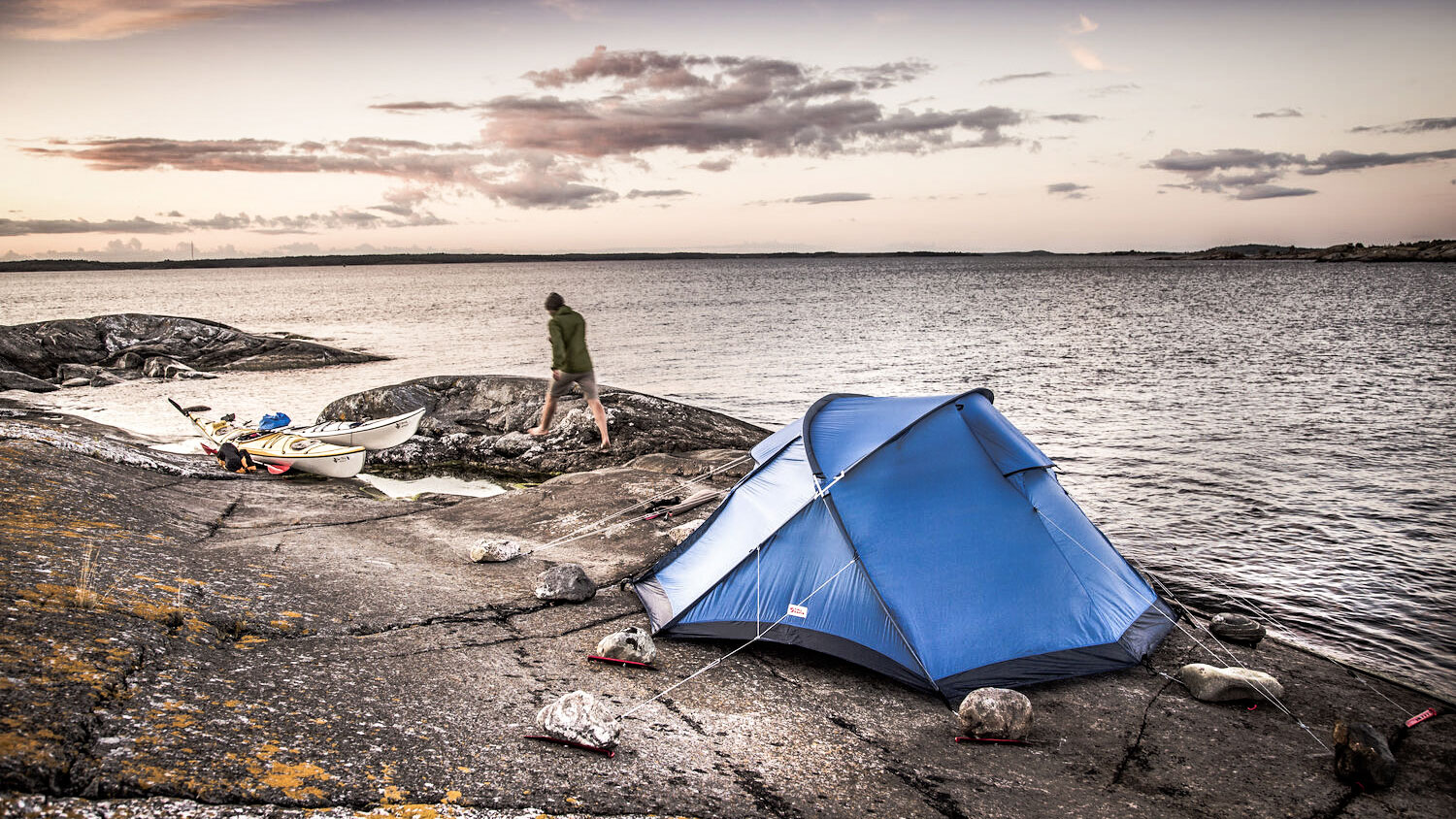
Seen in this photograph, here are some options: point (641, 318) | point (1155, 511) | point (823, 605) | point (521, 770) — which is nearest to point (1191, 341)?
point (1155, 511)

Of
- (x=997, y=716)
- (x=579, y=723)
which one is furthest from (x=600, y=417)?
(x=997, y=716)

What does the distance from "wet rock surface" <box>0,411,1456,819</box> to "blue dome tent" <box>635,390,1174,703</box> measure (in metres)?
0.27

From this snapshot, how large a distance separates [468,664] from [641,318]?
54533mm

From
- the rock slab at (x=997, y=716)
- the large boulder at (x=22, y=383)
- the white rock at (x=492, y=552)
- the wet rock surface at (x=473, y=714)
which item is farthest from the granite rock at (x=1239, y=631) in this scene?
the large boulder at (x=22, y=383)

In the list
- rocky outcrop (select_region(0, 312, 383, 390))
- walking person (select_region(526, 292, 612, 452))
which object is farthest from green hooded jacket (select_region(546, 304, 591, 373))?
rocky outcrop (select_region(0, 312, 383, 390))

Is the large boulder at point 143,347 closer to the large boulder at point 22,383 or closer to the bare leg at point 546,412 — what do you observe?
the large boulder at point 22,383

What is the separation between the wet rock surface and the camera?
405cm

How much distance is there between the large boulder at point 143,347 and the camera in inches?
1163

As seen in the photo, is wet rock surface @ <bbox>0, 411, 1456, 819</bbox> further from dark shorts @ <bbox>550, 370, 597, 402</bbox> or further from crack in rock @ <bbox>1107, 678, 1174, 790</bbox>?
dark shorts @ <bbox>550, 370, 597, 402</bbox>

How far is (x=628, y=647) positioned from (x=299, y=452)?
34.1 feet

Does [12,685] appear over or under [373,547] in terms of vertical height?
over

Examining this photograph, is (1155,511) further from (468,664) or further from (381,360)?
(381,360)

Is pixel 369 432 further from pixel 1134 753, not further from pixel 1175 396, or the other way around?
pixel 1175 396

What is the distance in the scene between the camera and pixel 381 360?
35281 mm
